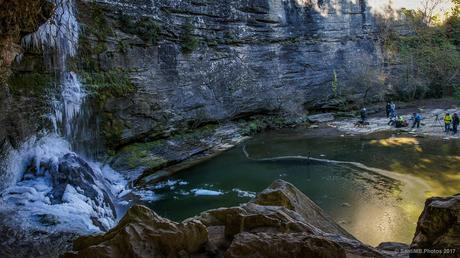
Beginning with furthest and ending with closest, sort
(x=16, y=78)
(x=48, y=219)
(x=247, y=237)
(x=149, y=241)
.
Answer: (x=16, y=78)
(x=48, y=219)
(x=149, y=241)
(x=247, y=237)

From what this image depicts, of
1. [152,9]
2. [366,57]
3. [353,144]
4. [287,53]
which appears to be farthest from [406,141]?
[152,9]

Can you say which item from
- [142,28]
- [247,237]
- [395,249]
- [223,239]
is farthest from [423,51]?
[247,237]

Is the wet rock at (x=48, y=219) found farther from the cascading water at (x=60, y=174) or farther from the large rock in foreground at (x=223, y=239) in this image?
the large rock in foreground at (x=223, y=239)

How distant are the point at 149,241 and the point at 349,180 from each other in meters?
10.6

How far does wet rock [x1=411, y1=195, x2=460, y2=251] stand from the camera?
11.7 feet

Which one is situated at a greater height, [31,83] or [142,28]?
[142,28]

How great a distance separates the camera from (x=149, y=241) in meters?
4.12

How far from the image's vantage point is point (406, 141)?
1892 cm

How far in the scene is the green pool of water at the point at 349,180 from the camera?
404 inches

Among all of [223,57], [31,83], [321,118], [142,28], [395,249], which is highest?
[142,28]

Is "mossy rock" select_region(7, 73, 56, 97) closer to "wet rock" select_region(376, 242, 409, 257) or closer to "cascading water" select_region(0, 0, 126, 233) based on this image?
→ "cascading water" select_region(0, 0, 126, 233)

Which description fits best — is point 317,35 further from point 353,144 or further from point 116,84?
point 116,84

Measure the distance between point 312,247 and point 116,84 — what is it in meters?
13.9

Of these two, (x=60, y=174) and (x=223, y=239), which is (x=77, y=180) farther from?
(x=223, y=239)
